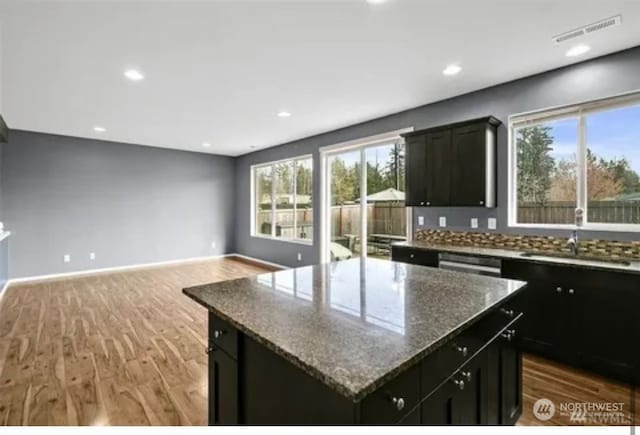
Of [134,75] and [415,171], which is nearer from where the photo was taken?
[134,75]

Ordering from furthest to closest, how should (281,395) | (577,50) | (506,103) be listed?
(506,103), (577,50), (281,395)

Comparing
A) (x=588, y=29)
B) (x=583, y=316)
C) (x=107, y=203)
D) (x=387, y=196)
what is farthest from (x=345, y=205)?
(x=107, y=203)

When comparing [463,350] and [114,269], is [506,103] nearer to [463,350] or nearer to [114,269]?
[463,350]

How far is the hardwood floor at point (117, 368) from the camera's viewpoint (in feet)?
6.92

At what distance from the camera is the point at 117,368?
2676 millimetres

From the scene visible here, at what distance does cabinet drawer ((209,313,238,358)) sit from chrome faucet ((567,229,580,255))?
10.4 ft

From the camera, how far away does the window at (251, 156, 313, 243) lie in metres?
6.46

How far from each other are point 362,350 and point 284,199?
6.23 metres

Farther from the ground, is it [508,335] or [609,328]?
[508,335]

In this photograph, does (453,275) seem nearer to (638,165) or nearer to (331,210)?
(638,165)

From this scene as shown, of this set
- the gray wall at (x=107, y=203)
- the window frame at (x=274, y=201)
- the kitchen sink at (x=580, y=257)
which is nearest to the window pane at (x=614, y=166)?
the kitchen sink at (x=580, y=257)
